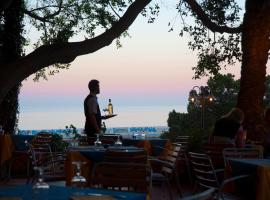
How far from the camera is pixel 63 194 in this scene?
3.10m

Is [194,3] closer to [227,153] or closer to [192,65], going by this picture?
[192,65]

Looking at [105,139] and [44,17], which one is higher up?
[44,17]

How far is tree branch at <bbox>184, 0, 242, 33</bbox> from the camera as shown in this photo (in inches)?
460

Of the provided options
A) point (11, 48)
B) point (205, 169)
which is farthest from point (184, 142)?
point (11, 48)

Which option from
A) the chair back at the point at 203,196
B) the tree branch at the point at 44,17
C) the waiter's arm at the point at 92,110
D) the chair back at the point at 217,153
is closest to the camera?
the chair back at the point at 203,196

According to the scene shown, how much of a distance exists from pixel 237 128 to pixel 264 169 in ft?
10.1

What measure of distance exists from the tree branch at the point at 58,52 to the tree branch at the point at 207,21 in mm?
2023

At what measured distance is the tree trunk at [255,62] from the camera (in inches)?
398

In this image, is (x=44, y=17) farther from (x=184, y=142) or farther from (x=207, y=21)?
(x=184, y=142)

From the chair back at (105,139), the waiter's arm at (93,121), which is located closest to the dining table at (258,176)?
the waiter's arm at (93,121)

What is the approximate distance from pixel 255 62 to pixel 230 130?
2.80 metres

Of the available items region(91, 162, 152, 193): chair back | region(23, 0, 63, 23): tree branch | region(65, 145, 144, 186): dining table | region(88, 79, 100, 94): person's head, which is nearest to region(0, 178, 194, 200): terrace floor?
region(65, 145, 144, 186): dining table

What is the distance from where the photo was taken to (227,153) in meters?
6.39

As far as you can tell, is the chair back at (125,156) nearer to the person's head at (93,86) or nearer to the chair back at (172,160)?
the chair back at (172,160)
